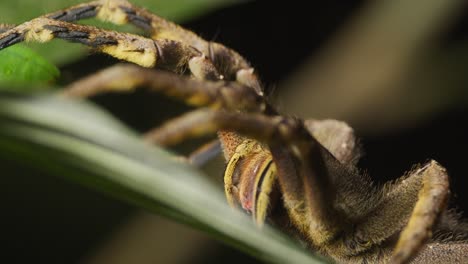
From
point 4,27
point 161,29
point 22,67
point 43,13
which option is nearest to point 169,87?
point 22,67

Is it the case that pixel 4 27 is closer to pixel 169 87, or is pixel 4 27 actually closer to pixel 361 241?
pixel 169 87

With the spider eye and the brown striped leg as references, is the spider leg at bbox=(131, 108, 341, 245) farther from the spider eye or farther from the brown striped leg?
the brown striped leg

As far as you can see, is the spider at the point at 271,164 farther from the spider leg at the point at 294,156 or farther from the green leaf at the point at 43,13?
the green leaf at the point at 43,13

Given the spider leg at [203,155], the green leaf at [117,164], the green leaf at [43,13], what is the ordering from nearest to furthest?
1. the green leaf at [117,164]
2. the green leaf at [43,13]
3. the spider leg at [203,155]

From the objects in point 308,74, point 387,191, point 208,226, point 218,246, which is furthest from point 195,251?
point 208,226

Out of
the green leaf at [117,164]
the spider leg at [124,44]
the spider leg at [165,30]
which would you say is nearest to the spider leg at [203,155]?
the spider leg at [165,30]

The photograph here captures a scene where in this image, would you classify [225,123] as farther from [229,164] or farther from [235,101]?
[229,164]
